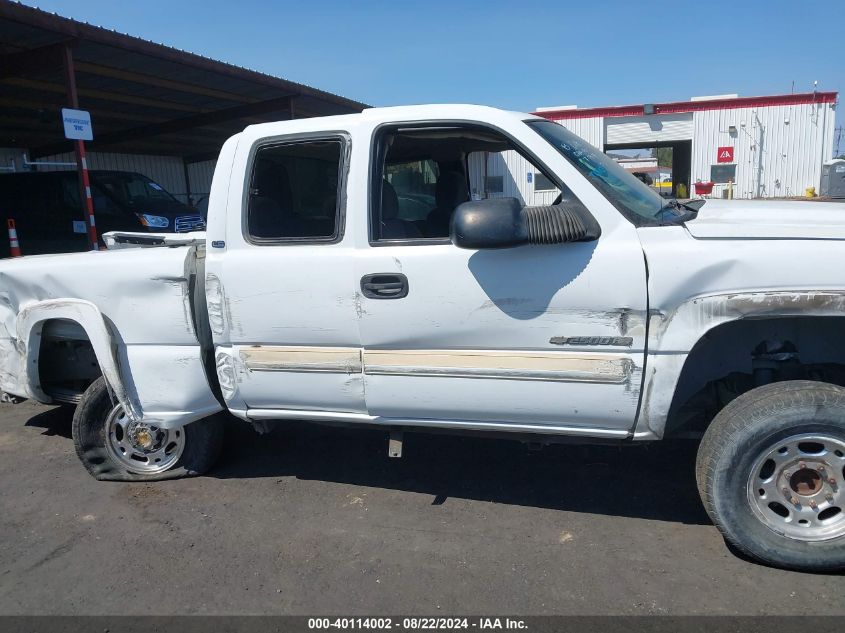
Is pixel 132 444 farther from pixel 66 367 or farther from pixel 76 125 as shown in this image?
pixel 76 125

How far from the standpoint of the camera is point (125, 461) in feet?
13.5

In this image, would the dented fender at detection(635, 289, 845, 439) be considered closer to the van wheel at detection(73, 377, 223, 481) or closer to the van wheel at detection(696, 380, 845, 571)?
the van wheel at detection(696, 380, 845, 571)

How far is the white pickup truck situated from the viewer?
2814mm

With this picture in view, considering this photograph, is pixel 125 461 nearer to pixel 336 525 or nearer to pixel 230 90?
pixel 336 525

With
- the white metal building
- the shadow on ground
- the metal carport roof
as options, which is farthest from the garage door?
the shadow on ground

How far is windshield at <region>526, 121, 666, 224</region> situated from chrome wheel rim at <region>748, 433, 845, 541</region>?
120cm

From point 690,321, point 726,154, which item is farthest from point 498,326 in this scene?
point 726,154

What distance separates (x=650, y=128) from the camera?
22.4 meters

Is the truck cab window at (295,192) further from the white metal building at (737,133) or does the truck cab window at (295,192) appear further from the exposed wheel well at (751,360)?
the white metal building at (737,133)

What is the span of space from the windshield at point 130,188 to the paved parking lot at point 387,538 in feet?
29.2

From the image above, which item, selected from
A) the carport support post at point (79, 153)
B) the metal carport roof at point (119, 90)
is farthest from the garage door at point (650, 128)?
the carport support post at point (79, 153)

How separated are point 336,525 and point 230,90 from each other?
41.9 ft

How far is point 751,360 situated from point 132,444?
362 centimetres

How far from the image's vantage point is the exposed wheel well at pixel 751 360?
9.86 ft
